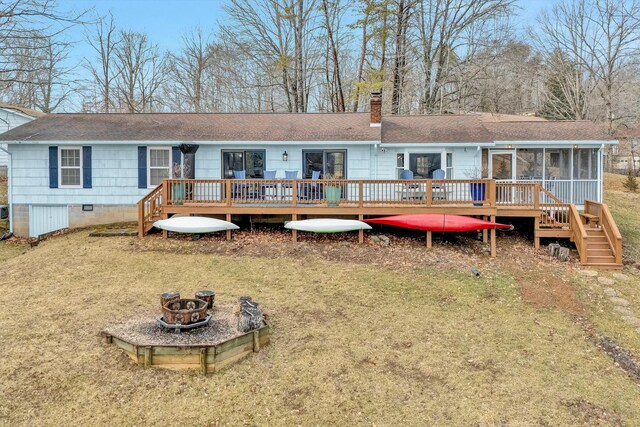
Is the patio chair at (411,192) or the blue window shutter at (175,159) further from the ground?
the blue window shutter at (175,159)

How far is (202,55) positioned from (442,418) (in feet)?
105

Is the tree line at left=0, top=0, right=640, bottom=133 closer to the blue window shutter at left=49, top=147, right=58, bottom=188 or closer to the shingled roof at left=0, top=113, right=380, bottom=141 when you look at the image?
the shingled roof at left=0, top=113, right=380, bottom=141

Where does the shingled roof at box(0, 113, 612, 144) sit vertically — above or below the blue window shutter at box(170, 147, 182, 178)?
above

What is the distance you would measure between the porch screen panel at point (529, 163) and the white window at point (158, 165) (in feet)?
41.4

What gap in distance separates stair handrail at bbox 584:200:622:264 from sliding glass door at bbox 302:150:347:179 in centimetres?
788

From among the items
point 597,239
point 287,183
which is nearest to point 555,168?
point 597,239

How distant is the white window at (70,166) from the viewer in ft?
47.7

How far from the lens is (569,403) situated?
5605 millimetres

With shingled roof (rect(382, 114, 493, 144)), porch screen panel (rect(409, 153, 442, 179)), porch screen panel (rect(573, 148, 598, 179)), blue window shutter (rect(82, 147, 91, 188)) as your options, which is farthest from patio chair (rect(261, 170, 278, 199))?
porch screen panel (rect(573, 148, 598, 179))

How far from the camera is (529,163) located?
50.8ft

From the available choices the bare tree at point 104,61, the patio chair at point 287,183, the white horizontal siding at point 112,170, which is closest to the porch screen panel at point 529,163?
the white horizontal siding at point 112,170

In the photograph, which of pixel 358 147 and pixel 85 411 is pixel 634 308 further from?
pixel 85 411

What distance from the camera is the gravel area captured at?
6.26 m

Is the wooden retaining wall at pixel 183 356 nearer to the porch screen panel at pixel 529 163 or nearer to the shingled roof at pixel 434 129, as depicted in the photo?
the shingled roof at pixel 434 129
